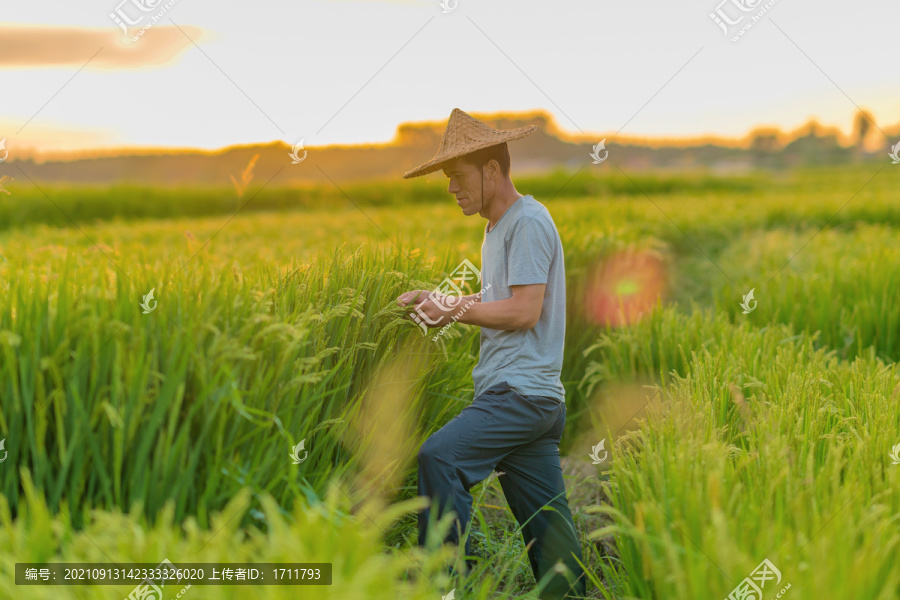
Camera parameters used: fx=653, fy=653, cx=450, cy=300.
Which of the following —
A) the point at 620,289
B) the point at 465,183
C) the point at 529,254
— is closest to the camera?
the point at 529,254

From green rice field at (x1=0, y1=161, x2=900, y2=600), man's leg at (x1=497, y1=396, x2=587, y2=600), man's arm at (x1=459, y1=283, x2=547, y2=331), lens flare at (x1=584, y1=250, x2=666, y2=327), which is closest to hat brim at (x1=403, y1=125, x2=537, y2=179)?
green rice field at (x1=0, y1=161, x2=900, y2=600)

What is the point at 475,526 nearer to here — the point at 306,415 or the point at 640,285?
the point at 306,415

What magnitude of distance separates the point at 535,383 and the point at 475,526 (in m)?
1.08

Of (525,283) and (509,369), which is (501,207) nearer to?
(525,283)

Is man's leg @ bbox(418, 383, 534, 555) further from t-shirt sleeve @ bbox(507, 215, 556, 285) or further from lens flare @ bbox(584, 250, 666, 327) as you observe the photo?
lens flare @ bbox(584, 250, 666, 327)

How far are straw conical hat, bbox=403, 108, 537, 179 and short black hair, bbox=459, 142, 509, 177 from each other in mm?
51

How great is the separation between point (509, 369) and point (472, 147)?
0.94m

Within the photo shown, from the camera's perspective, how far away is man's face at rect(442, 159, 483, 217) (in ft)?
9.31

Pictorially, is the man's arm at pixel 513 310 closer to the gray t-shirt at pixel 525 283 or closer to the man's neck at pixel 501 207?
the gray t-shirt at pixel 525 283

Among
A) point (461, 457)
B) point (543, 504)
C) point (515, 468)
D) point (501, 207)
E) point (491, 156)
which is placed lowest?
point (543, 504)

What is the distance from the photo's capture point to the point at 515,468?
9.48 feet

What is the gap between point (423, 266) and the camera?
3.31m

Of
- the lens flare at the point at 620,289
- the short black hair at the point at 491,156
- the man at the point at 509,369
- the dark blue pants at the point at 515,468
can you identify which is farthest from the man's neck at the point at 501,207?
the lens flare at the point at 620,289

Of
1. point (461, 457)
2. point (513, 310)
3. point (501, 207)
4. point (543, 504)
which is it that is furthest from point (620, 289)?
point (461, 457)
